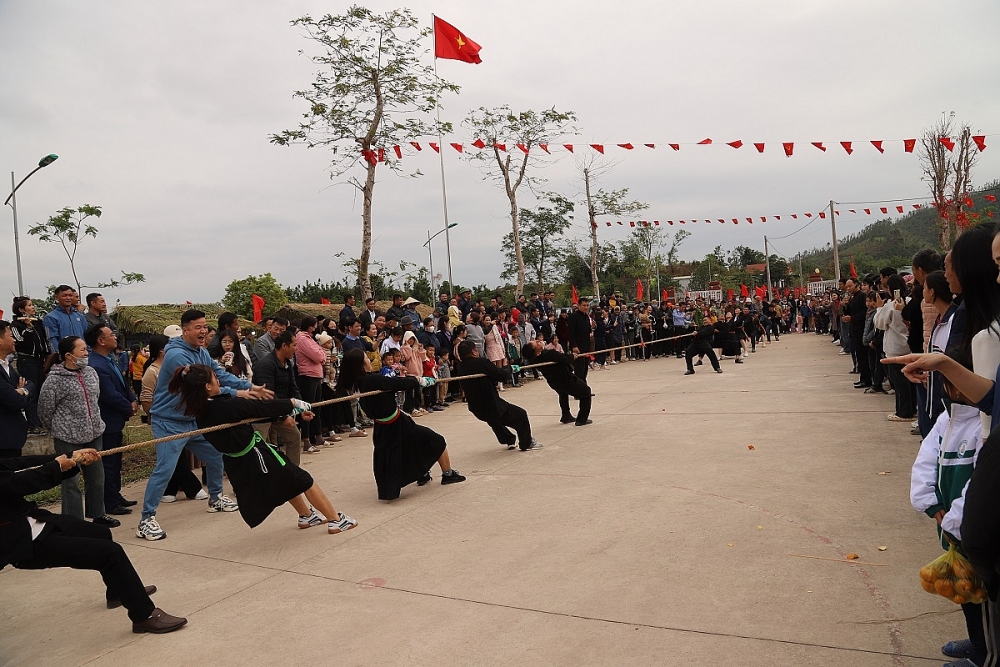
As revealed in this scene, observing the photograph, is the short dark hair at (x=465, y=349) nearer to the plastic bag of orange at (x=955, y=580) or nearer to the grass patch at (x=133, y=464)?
the grass patch at (x=133, y=464)

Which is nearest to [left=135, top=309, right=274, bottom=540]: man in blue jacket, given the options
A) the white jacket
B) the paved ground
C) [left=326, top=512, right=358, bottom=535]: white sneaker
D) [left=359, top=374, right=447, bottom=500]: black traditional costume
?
the paved ground

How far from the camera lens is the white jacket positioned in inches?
101

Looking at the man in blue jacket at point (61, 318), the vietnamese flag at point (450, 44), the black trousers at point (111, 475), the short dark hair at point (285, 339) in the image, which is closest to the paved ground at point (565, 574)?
the black trousers at point (111, 475)

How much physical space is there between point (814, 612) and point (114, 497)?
6162mm

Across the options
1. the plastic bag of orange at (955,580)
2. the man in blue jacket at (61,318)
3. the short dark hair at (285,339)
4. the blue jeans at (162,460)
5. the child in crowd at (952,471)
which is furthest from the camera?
the man in blue jacket at (61,318)

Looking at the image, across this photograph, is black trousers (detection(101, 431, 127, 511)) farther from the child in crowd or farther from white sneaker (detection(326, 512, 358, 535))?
the child in crowd

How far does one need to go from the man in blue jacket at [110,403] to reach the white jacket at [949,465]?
20.6 ft

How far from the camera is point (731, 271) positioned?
2744 inches

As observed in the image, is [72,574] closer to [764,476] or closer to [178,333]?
[178,333]

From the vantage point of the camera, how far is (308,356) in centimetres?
895

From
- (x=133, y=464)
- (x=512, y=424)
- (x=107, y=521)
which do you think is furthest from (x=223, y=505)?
(x=133, y=464)

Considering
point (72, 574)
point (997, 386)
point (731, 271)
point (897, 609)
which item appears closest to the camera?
point (997, 386)

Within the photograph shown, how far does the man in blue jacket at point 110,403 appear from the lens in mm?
6340

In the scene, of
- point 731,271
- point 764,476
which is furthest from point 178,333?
point 731,271
